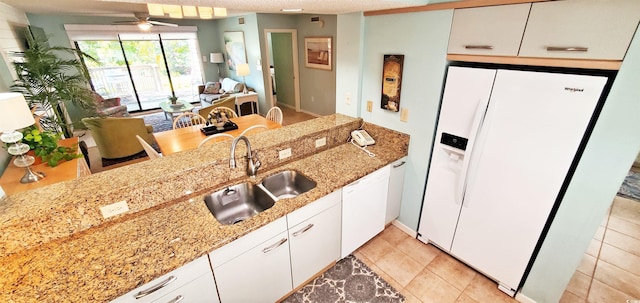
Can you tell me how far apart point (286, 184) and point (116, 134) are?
3.35 metres

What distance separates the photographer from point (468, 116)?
68.3 inches

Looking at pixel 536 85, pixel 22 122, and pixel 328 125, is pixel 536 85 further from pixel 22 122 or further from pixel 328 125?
pixel 22 122

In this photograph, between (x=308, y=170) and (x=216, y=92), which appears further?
(x=216, y=92)

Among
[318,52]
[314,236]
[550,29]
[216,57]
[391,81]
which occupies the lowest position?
[314,236]

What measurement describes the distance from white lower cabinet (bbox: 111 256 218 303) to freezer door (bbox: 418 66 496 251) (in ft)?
5.65

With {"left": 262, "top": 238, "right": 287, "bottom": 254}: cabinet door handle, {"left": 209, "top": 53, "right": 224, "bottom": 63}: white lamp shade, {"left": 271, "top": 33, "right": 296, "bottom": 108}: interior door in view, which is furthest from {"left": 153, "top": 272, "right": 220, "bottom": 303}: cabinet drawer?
{"left": 209, "top": 53, "right": 224, "bottom": 63}: white lamp shade

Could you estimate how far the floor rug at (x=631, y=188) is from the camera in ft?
10.0

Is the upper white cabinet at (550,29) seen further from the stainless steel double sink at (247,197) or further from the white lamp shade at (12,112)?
the white lamp shade at (12,112)

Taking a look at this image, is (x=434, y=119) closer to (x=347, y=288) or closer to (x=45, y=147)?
(x=347, y=288)

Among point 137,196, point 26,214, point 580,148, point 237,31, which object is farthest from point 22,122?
point 237,31

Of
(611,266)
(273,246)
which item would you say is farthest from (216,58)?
(611,266)

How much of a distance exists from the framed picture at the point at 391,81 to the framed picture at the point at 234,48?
514cm

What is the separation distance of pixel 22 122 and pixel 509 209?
132 inches

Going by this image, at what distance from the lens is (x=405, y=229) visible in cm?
249
